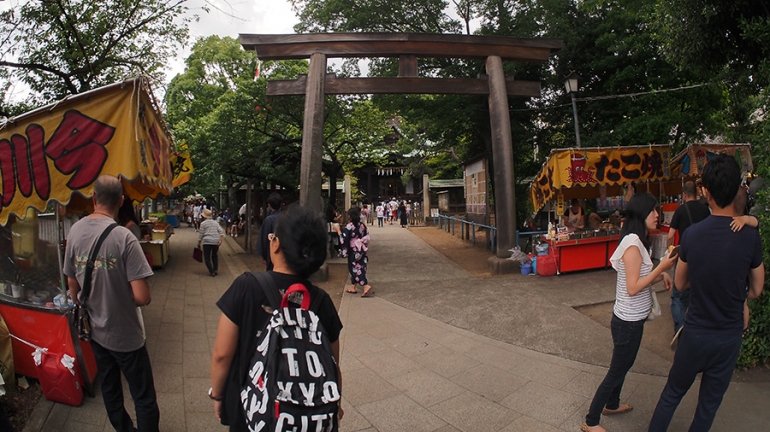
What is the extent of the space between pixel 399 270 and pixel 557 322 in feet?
14.3

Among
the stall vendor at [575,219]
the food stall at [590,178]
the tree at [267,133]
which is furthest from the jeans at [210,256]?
the stall vendor at [575,219]

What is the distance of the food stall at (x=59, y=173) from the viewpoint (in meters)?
3.30

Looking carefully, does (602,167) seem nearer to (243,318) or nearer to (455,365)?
(455,365)

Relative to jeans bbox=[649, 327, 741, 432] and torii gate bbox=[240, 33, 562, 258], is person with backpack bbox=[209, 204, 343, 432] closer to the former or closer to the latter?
jeans bbox=[649, 327, 741, 432]

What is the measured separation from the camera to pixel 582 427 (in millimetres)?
3037

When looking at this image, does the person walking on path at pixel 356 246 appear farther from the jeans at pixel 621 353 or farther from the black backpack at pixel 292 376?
the black backpack at pixel 292 376

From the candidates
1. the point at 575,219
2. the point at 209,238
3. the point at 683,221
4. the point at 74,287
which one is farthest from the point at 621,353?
the point at 209,238

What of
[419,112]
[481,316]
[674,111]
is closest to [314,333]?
[481,316]

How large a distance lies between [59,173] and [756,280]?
480 cm

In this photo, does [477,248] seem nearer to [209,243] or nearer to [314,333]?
[209,243]

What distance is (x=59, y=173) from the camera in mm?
3303

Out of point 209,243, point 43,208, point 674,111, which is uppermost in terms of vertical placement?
point 674,111

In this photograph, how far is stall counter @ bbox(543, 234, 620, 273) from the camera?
8.18 metres

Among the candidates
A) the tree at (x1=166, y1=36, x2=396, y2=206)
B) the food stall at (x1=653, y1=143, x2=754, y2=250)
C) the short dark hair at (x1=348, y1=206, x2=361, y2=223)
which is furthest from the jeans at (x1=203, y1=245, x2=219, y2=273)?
the food stall at (x1=653, y1=143, x2=754, y2=250)
